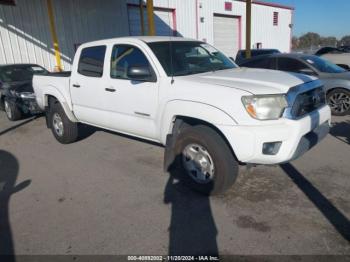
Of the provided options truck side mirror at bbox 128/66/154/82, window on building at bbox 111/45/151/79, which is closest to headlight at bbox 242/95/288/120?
truck side mirror at bbox 128/66/154/82

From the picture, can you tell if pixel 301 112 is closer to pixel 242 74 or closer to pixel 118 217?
pixel 242 74

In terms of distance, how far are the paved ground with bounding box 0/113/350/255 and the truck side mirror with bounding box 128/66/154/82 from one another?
1438 mm

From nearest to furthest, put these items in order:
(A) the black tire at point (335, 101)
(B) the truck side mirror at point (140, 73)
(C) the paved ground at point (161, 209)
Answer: (C) the paved ground at point (161, 209) → (B) the truck side mirror at point (140, 73) → (A) the black tire at point (335, 101)

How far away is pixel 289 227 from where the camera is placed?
3066 mm

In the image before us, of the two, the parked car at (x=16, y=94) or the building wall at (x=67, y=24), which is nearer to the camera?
the parked car at (x=16, y=94)

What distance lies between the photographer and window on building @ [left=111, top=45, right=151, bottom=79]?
4.30 meters

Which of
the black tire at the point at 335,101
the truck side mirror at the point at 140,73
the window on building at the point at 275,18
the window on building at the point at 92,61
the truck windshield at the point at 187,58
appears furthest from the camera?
the window on building at the point at 275,18

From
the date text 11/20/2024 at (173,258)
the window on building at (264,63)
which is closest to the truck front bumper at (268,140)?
the date text 11/20/2024 at (173,258)

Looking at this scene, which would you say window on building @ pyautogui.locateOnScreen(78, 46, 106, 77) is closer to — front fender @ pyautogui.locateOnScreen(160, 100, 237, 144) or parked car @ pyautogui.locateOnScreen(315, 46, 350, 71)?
front fender @ pyautogui.locateOnScreen(160, 100, 237, 144)

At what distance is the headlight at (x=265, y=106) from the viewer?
3.21m

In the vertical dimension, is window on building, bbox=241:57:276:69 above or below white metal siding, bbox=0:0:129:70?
below

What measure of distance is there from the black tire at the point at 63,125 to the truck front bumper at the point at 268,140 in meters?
3.63

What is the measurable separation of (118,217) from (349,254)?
230 centimetres

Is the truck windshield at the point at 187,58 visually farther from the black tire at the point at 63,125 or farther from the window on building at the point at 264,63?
the window on building at the point at 264,63
